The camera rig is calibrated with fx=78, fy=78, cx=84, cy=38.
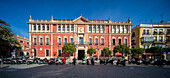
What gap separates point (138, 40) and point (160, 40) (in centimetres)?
685

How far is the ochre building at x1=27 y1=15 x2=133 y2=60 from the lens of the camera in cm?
2353

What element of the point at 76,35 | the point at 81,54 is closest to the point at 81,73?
the point at 81,54

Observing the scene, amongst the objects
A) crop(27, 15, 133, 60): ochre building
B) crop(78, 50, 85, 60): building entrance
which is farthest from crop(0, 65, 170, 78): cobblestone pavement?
crop(78, 50, 85, 60): building entrance

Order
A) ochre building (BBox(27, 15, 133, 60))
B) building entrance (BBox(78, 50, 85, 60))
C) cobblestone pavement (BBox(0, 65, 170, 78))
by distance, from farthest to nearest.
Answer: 1. building entrance (BBox(78, 50, 85, 60))
2. ochre building (BBox(27, 15, 133, 60))
3. cobblestone pavement (BBox(0, 65, 170, 78))

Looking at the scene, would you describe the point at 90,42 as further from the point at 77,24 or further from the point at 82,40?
the point at 77,24

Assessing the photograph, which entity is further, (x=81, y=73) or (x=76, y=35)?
(x=76, y=35)

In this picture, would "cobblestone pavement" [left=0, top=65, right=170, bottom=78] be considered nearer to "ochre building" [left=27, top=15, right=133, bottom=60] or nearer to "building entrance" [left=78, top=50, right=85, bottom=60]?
"ochre building" [left=27, top=15, right=133, bottom=60]

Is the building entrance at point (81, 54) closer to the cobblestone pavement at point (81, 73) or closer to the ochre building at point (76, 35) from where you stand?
the ochre building at point (76, 35)

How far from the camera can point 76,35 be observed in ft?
79.0

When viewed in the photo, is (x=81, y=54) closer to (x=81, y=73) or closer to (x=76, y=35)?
(x=76, y=35)

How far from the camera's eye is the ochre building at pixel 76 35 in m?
23.5

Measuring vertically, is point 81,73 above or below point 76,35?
below

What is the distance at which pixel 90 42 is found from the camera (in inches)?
960

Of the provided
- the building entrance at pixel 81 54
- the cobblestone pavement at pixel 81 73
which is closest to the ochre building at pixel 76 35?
the building entrance at pixel 81 54
